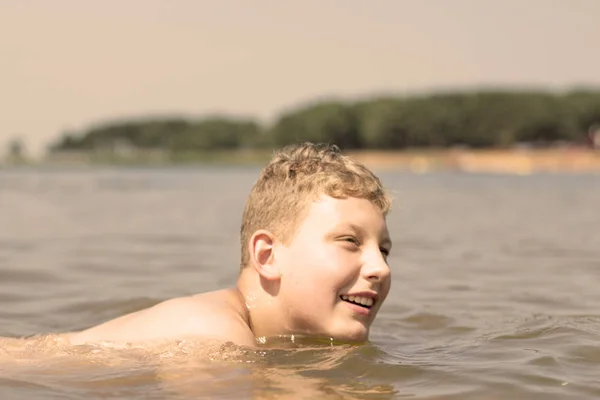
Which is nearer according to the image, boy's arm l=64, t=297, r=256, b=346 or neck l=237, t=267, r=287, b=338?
boy's arm l=64, t=297, r=256, b=346

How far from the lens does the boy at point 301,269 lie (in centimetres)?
396

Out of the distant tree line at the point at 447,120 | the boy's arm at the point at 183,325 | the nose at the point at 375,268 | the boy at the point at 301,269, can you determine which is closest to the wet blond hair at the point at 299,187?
the boy at the point at 301,269

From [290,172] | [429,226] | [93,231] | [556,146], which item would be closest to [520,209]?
[429,226]

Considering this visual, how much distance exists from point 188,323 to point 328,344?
64 centimetres

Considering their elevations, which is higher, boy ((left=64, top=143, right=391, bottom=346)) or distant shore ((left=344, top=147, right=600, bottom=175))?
boy ((left=64, top=143, right=391, bottom=346))

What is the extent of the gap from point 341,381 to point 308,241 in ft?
2.13

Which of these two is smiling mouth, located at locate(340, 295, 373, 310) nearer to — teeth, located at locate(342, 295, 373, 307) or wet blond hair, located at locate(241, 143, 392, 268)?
teeth, located at locate(342, 295, 373, 307)

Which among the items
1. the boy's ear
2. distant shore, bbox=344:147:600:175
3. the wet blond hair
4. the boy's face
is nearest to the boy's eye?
the boy's face

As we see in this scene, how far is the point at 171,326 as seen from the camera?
157 inches

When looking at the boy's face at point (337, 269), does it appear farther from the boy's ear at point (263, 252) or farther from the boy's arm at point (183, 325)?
the boy's arm at point (183, 325)

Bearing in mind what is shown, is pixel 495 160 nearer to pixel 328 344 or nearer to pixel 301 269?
pixel 328 344

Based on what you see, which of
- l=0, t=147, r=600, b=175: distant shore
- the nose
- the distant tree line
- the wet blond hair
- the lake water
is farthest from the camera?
the distant tree line

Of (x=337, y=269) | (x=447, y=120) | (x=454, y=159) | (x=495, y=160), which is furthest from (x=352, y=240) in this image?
(x=447, y=120)

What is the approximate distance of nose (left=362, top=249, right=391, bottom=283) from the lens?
391 cm
